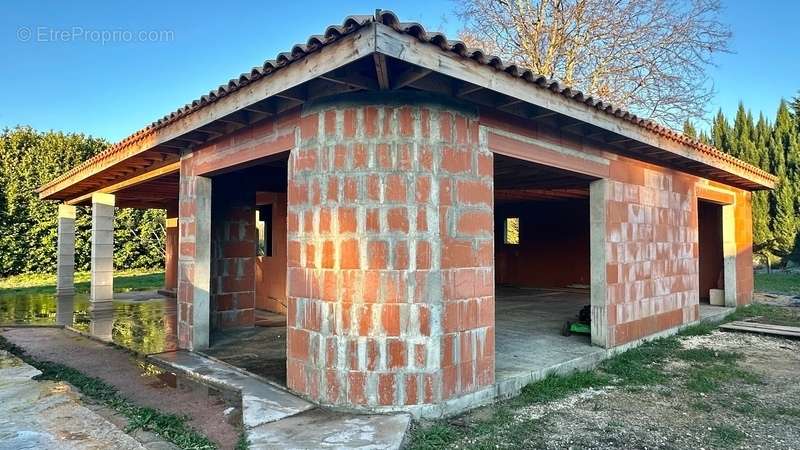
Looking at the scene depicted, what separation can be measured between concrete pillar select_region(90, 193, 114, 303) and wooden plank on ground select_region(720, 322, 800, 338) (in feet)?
45.0

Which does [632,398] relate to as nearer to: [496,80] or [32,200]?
[496,80]

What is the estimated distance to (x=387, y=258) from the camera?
170 inches

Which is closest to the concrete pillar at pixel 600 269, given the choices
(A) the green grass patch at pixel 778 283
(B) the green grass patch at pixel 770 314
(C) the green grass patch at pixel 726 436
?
(C) the green grass patch at pixel 726 436

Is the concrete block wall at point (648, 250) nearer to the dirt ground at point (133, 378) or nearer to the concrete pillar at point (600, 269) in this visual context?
the concrete pillar at point (600, 269)

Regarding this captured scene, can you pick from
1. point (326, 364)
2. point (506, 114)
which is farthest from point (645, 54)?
point (326, 364)

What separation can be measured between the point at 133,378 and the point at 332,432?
320 cm

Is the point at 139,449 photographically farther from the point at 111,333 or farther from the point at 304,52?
the point at 111,333

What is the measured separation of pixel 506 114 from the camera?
520 cm

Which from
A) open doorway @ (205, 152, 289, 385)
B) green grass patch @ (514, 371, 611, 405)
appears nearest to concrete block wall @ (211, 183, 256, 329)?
open doorway @ (205, 152, 289, 385)

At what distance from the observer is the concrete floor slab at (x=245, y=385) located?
4.20 meters

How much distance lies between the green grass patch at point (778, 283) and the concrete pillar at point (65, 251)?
21.2 m

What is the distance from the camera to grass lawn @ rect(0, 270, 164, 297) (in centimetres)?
1539

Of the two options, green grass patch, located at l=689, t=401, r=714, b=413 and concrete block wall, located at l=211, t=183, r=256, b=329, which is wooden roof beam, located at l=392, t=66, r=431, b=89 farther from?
concrete block wall, located at l=211, t=183, r=256, b=329
